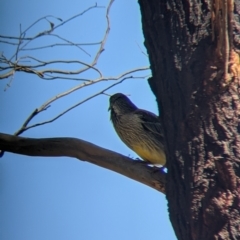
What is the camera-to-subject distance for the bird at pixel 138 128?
5270 millimetres

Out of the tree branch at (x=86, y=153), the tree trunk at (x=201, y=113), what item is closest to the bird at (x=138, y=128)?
the tree branch at (x=86, y=153)

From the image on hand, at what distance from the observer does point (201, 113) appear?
249 cm

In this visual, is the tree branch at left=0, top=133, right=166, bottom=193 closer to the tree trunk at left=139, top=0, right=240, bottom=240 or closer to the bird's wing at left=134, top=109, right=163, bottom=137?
the tree trunk at left=139, top=0, right=240, bottom=240

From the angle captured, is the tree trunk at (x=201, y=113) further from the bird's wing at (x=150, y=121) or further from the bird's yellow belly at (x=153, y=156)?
the bird's wing at (x=150, y=121)

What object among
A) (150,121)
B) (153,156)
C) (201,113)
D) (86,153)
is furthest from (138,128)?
(201,113)

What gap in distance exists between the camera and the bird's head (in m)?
6.04

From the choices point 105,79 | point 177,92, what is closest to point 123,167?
point 105,79

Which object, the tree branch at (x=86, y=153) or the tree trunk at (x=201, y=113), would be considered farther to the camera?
the tree branch at (x=86, y=153)

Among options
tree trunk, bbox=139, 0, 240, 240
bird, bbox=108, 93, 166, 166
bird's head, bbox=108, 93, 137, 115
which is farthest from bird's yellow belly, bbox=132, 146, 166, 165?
tree trunk, bbox=139, 0, 240, 240

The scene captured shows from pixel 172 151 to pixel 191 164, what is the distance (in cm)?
11

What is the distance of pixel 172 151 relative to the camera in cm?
254

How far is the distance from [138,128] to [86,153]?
200cm

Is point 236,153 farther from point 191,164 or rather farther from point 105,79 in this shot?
point 105,79

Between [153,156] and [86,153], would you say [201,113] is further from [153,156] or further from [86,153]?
[153,156]
